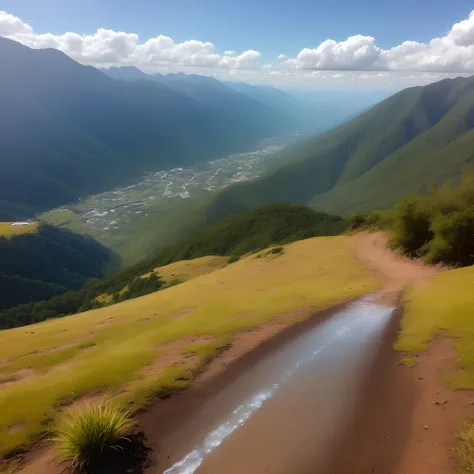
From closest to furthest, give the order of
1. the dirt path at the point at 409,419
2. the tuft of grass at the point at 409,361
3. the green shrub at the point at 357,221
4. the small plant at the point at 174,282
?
the dirt path at the point at 409,419 → the tuft of grass at the point at 409,361 → the green shrub at the point at 357,221 → the small plant at the point at 174,282

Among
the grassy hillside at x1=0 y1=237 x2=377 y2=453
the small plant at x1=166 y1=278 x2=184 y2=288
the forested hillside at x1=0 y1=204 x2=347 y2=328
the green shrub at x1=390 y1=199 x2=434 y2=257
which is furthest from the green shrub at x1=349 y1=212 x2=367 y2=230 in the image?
the forested hillside at x1=0 y1=204 x2=347 y2=328

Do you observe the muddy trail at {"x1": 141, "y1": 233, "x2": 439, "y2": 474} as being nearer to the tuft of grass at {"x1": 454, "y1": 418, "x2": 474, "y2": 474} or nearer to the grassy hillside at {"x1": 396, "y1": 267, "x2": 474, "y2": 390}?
the grassy hillside at {"x1": 396, "y1": 267, "x2": 474, "y2": 390}

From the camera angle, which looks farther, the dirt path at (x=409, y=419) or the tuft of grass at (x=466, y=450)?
the dirt path at (x=409, y=419)

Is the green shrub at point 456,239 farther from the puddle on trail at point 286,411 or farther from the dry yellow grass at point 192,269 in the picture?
the dry yellow grass at point 192,269

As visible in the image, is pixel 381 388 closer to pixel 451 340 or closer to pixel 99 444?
pixel 451 340

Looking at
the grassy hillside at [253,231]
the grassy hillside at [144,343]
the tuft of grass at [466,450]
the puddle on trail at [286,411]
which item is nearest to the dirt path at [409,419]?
the tuft of grass at [466,450]

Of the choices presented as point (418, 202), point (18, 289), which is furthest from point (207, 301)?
point (18, 289)

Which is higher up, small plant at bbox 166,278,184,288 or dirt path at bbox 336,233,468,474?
dirt path at bbox 336,233,468,474
